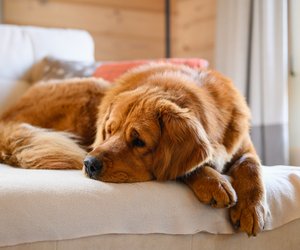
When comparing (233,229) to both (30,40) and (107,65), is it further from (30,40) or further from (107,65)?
(30,40)

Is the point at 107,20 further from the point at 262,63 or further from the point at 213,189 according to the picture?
the point at 213,189

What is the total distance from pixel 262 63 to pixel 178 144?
4.52ft

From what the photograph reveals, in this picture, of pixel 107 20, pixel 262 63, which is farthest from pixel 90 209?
pixel 107 20

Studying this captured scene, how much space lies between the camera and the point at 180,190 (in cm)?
128

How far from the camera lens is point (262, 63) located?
8.11 feet

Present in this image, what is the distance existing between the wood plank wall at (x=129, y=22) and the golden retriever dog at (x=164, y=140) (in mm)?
1587

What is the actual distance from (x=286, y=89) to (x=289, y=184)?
973mm

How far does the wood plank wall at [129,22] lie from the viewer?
316 cm

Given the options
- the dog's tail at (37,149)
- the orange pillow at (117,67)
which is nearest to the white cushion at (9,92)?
the orange pillow at (117,67)

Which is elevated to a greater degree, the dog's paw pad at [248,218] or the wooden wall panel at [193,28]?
the wooden wall panel at [193,28]

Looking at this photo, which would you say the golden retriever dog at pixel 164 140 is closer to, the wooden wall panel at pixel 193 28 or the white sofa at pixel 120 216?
the white sofa at pixel 120 216

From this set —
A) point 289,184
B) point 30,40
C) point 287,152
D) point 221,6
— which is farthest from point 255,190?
point 221,6

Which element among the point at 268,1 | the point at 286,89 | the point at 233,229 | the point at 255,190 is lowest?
the point at 233,229

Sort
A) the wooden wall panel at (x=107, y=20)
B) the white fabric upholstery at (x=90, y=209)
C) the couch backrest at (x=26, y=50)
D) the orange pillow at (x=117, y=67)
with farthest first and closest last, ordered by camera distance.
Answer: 1. the wooden wall panel at (x=107, y=20)
2. the couch backrest at (x=26, y=50)
3. the orange pillow at (x=117, y=67)
4. the white fabric upholstery at (x=90, y=209)
